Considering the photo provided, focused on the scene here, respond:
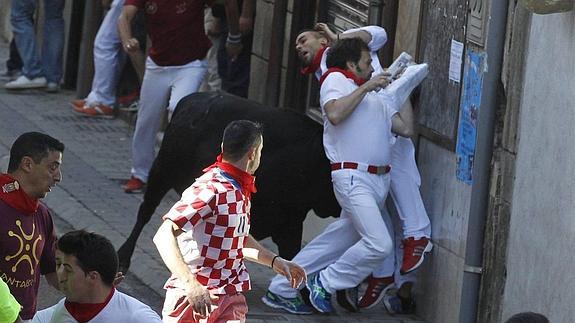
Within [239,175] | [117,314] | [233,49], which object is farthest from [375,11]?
[117,314]

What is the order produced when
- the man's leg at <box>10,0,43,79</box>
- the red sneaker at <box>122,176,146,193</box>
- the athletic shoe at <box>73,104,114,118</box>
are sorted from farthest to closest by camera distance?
the man's leg at <box>10,0,43,79</box> < the athletic shoe at <box>73,104,114,118</box> < the red sneaker at <box>122,176,146,193</box>

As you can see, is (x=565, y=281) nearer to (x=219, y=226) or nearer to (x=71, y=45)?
(x=219, y=226)

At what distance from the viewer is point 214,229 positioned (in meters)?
6.43

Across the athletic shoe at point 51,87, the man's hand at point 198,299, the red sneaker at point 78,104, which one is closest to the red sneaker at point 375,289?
the man's hand at point 198,299

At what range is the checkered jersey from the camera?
20.9 ft

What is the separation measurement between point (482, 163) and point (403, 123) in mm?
858

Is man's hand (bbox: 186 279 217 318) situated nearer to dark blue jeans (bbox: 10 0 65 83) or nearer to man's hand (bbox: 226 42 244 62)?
man's hand (bbox: 226 42 244 62)

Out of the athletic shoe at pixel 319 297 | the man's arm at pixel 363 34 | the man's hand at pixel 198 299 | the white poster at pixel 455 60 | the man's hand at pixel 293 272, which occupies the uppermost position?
the man's arm at pixel 363 34

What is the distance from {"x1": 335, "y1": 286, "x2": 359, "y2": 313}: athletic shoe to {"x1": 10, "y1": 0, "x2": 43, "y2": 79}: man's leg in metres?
7.30

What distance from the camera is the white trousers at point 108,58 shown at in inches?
569

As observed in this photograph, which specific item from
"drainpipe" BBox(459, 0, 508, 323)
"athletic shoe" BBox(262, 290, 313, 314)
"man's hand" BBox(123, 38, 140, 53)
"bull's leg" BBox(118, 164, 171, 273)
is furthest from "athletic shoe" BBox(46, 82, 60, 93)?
"drainpipe" BBox(459, 0, 508, 323)

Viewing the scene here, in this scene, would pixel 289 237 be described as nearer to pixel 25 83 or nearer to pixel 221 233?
pixel 221 233

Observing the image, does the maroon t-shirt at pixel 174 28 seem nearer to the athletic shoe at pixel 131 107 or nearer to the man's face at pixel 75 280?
the athletic shoe at pixel 131 107

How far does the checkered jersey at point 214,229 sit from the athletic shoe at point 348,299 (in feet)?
8.37
